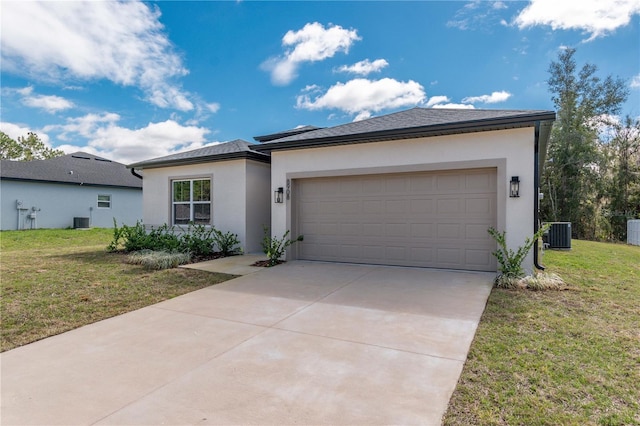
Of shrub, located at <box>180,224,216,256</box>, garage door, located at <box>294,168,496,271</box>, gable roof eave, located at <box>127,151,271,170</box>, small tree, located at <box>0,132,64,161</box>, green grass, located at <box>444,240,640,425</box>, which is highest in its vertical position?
small tree, located at <box>0,132,64,161</box>

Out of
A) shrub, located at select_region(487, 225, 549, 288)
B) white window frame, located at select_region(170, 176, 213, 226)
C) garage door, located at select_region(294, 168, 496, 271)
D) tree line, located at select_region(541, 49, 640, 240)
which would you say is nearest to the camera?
shrub, located at select_region(487, 225, 549, 288)

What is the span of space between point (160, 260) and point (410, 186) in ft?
20.7

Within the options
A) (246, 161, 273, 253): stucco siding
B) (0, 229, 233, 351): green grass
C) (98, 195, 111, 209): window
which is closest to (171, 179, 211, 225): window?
(246, 161, 273, 253): stucco siding

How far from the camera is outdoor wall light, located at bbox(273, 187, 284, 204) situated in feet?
30.8

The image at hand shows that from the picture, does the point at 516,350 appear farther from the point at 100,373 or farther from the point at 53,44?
the point at 53,44

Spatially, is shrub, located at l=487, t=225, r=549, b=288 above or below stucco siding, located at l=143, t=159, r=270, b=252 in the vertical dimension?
below

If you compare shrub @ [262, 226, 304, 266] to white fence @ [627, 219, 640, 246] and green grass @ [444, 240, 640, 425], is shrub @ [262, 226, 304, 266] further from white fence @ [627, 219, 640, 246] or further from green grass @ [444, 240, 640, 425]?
white fence @ [627, 219, 640, 246]

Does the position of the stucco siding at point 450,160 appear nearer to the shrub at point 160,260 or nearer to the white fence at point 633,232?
the shrub at point 160,260

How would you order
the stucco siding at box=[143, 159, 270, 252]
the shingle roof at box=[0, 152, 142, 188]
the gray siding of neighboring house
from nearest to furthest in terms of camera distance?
the stucco siding at box=[143, 159, 270, 252]
the gray siding of neighboring house
the shingle roof at box=[0, 152, 142, 188]

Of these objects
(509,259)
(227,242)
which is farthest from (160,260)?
(509,259)

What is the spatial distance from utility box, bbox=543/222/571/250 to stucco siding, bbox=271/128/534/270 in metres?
6.58

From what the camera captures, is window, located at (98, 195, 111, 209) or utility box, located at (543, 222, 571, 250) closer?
utility box, located at (543, 222, 571, 250)

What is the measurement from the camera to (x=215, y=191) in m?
11.1

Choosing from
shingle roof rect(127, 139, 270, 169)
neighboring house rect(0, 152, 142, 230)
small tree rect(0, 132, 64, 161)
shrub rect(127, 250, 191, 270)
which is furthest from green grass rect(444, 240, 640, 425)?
small tree rect(0, 132, 64, 161)
